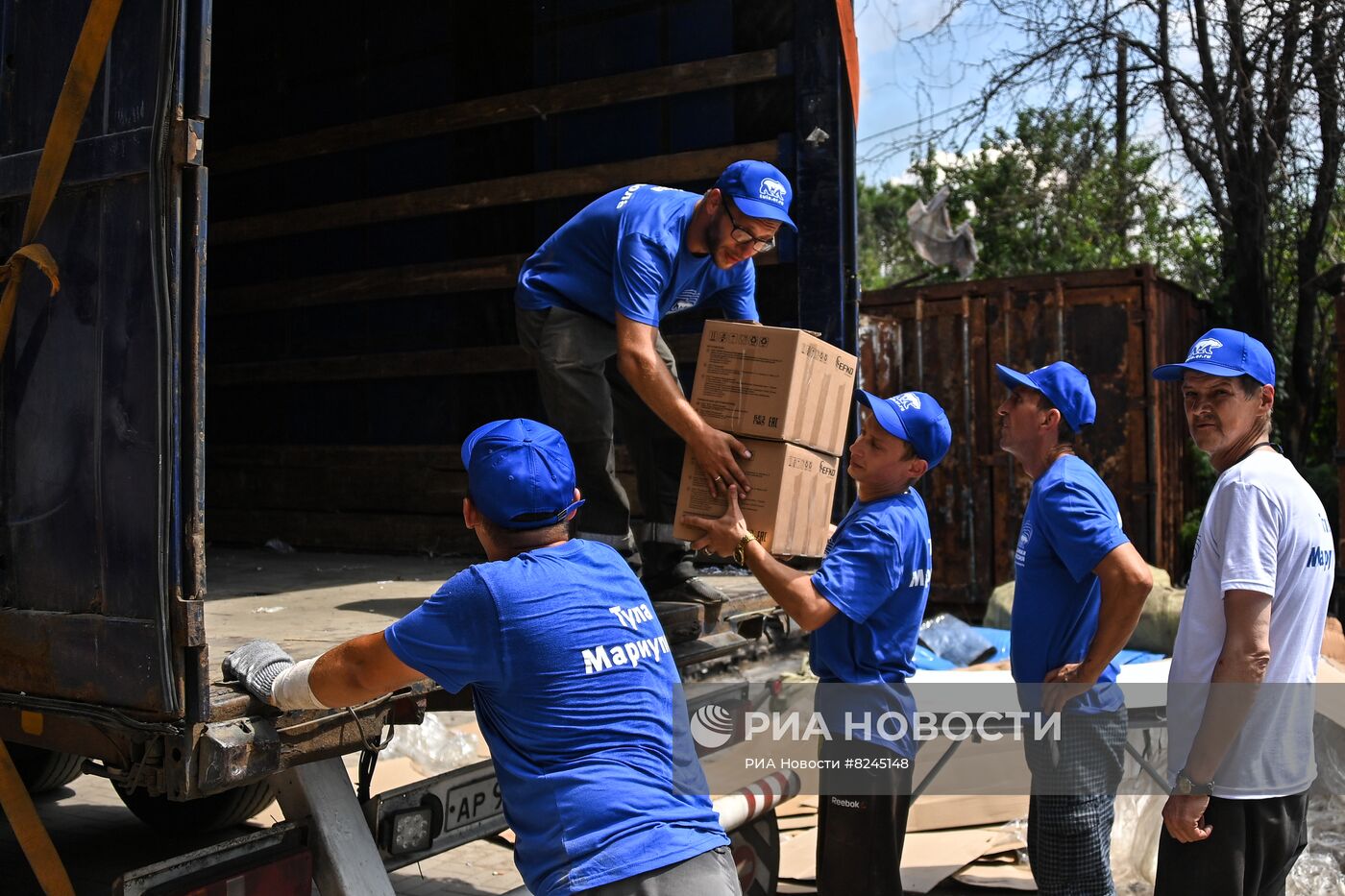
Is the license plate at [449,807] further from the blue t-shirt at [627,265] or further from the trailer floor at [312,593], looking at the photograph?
the blue t-shirt at [627,265]

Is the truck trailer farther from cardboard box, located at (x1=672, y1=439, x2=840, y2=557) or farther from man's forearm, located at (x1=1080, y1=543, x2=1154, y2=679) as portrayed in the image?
man's forearm, located at (x1=1080, y1=543, x2=1154, y2=679)

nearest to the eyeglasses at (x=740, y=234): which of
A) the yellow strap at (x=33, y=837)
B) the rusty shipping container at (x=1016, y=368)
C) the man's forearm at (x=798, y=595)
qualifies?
the man's forearm at (x=798, y=595)

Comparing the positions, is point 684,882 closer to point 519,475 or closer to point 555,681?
point 555,681

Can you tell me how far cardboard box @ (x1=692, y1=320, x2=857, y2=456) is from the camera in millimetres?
3410

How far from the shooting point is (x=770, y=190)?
11.5ft

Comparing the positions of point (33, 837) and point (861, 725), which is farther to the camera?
point (861, 725)

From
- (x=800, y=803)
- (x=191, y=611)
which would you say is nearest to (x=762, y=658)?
(x=800, y=803)

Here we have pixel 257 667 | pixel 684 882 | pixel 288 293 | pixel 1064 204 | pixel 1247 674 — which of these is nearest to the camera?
pixel 684 882

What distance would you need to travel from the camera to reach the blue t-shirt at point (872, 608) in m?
3.05

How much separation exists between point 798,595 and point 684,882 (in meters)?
1.01

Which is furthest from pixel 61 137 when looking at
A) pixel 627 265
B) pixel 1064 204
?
pixel 1064 204

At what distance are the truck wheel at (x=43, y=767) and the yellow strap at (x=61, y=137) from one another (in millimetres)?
2727

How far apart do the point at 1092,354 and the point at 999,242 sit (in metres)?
7.32

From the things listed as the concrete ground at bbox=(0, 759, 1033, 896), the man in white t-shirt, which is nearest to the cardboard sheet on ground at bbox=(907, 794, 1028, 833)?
the concrete ground at bbox=(0, 759, 1033, 896)
